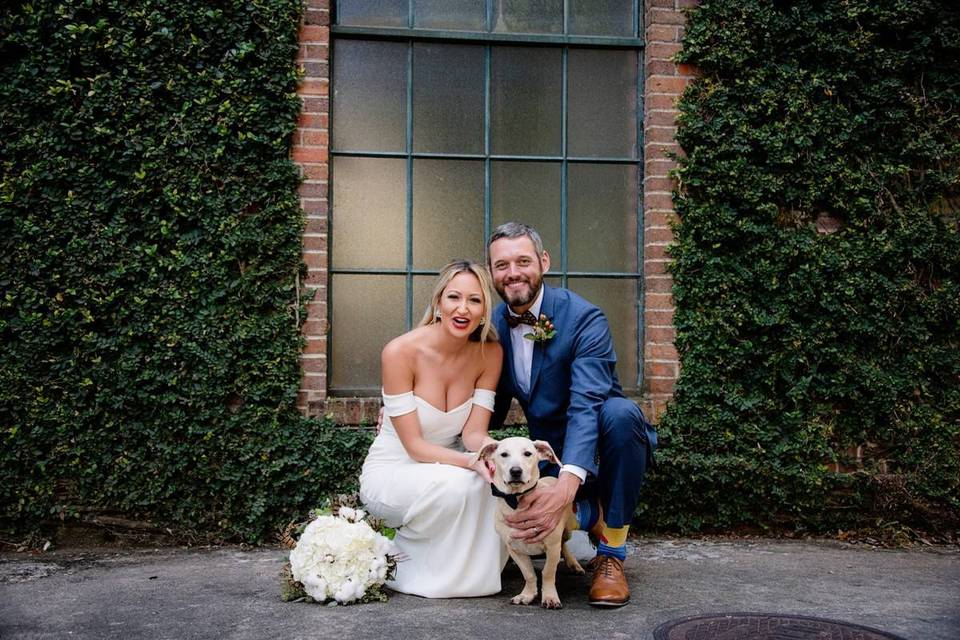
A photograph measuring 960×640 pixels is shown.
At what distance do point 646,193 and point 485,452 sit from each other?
2.28 m

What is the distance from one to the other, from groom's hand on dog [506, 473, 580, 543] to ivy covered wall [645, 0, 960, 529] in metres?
1.62

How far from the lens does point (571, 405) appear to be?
3727mm

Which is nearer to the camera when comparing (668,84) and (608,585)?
(608,585)

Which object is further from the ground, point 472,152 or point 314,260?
point 472,152

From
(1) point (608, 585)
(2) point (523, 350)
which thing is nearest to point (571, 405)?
(2) point (523, 350)

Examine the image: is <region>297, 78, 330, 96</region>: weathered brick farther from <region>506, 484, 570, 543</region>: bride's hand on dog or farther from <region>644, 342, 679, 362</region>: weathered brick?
<region>506, 484, 570, 543</region>: bride's hand on dog

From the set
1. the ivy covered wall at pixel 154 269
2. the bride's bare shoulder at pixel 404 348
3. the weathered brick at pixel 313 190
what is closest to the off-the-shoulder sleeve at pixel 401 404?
the bride's bare shoulder at pixel 404 348

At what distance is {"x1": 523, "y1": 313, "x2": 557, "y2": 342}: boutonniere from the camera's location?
3869 mm

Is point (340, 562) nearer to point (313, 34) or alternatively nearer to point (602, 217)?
point (602, 217)

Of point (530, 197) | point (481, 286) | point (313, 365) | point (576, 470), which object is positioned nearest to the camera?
point (576, 470)

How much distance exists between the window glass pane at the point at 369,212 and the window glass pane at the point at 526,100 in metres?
0.68

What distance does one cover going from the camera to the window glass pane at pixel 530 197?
5.18 metres

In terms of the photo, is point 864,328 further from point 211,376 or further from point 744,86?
point 211,376

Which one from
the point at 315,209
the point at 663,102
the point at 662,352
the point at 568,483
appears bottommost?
the point at 568,483
